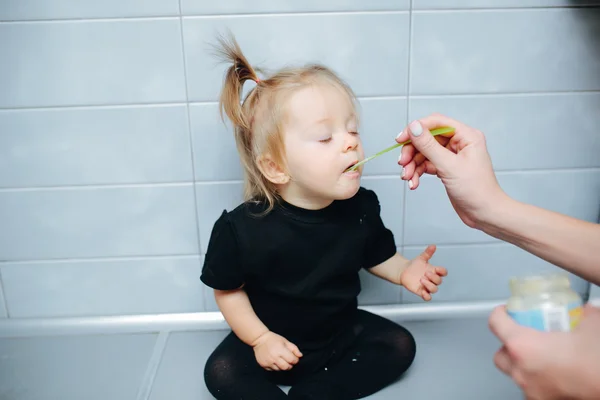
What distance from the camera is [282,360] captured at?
964 mm

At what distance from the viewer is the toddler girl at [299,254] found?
0.94m

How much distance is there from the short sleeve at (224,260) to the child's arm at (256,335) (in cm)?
4

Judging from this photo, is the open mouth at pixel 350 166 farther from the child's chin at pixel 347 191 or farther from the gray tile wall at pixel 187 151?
the gray tile wall at pixel 187 151

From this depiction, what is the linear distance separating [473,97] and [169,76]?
26.8 inches

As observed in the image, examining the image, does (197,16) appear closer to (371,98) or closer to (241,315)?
(371,98)

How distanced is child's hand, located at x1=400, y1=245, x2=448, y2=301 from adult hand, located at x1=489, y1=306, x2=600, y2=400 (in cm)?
43

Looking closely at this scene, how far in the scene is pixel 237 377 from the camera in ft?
3.34

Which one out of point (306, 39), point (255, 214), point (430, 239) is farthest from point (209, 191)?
point (430, 239)

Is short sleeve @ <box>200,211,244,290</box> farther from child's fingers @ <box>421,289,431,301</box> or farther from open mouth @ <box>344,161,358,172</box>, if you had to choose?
child's fingers @ <box>421,289,431,301</box>

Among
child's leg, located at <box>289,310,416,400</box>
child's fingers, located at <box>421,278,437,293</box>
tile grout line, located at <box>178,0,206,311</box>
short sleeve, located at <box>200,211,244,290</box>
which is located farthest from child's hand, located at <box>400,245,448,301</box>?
tile grout line, located at <box>178,0,206,311</box>

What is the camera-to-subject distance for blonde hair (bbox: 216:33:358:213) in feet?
3.14

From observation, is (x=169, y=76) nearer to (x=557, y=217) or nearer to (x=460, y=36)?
(x=460, y=36)

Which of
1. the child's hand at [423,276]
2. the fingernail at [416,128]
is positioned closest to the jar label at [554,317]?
the fingernail at [416,128]

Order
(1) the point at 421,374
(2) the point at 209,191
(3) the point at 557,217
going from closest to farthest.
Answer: (3) the point at 557,217, (1) the point at 421,374, (2) the point at 209,191
